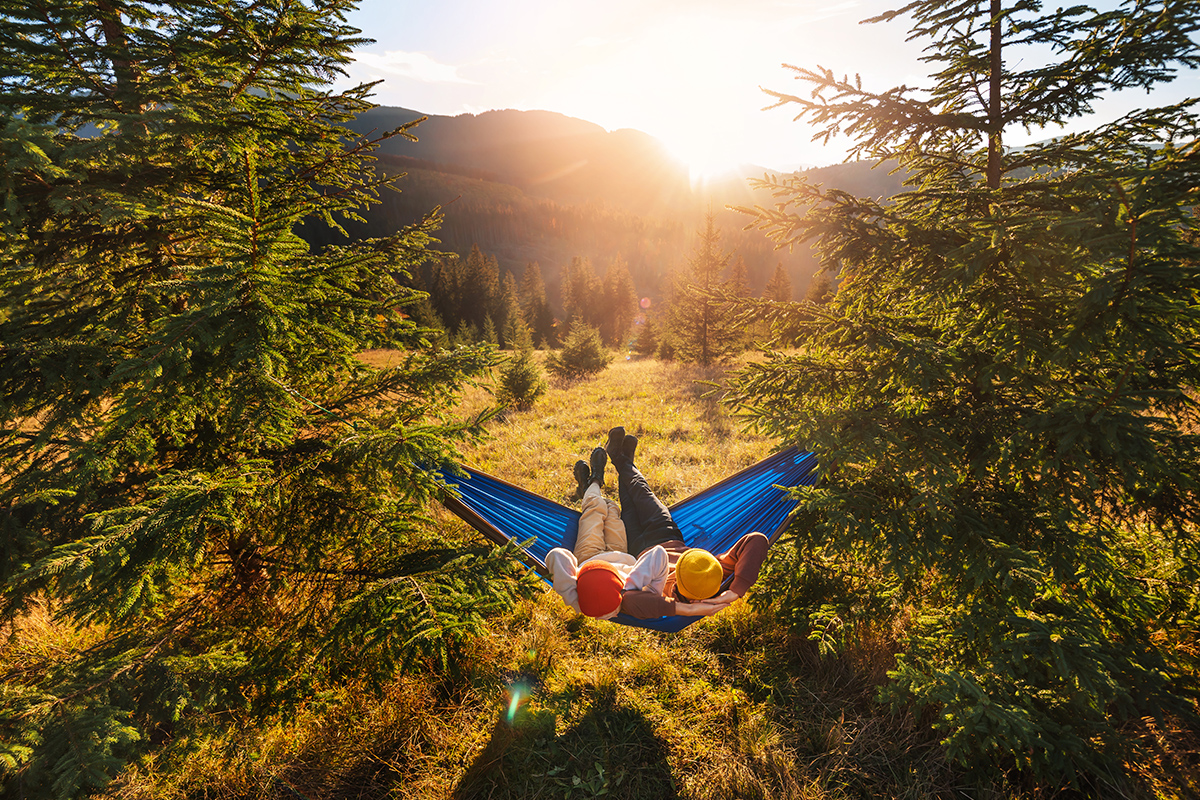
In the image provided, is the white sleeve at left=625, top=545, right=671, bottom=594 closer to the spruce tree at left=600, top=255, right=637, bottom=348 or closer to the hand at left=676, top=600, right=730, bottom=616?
the hand at left=676, top=600, right=730, bottom=616

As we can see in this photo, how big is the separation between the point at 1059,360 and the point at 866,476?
34.4 inches

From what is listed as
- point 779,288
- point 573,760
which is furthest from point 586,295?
point 573,760

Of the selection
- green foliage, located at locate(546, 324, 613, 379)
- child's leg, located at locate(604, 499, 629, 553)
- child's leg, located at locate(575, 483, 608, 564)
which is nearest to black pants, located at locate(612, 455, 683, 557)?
child's leg, located at locate(604, 499, 629, 553)

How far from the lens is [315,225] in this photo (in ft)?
189

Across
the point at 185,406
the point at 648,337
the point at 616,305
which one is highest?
the point at 185,406

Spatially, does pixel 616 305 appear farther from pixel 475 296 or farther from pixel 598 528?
pixel 598 528

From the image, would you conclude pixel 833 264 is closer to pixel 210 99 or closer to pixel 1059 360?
pixel 1059 360

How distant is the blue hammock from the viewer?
10.7 feet

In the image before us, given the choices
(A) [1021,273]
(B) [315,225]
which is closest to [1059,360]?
(A) [1021,273]

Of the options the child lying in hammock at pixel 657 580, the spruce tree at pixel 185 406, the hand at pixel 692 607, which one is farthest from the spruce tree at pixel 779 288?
the spruce tree at pixel 185 406

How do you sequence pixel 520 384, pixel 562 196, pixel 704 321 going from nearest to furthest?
1. pixel 520 384
2. pixel 704 321
3. pixel 562 196

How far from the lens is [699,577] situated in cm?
257

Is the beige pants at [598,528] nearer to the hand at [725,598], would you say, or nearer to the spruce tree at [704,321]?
the hand at [725,598]

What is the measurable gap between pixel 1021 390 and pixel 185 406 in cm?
368
